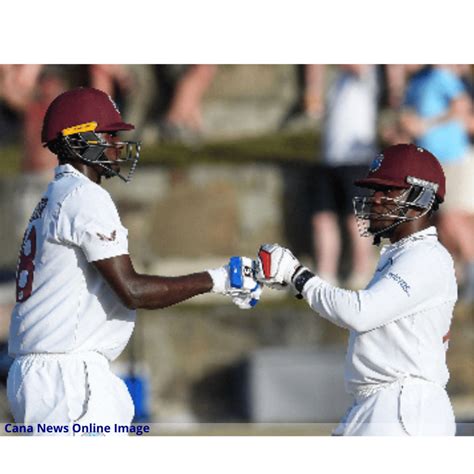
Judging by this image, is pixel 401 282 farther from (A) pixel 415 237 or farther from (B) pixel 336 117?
(B) pixel 336 117

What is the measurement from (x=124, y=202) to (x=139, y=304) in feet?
26.1

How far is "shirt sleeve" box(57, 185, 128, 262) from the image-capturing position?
27.3 feet

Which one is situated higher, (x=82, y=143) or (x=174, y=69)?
(x=174, y=69)

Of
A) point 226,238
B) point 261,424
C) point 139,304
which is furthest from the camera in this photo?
point 226,238

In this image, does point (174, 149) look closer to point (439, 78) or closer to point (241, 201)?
point (241, 201)

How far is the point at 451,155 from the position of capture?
46.8ft

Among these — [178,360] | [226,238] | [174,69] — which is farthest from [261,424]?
[174,69]

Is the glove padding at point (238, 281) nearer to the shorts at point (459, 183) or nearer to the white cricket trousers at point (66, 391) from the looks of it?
the white cricket trousers at point (66, 391)

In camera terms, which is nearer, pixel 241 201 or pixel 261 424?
pixel 261 424

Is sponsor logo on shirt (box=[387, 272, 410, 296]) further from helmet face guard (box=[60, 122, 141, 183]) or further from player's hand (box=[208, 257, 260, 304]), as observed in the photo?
helmet face guard (box=[60, 122, 141, 183])

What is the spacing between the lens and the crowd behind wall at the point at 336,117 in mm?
14344

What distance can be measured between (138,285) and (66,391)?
0.65 meters

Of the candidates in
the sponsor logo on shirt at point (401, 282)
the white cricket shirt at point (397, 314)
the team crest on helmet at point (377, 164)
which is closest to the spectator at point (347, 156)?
the team crest on helmet at point (377, 164)

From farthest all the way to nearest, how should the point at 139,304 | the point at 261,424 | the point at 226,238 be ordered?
the point at 226,238
the point at 261,424
the point at 139,304
